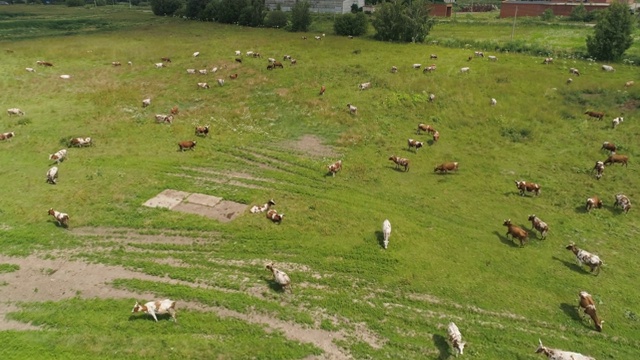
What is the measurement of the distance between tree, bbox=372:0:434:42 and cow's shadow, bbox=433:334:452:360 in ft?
191

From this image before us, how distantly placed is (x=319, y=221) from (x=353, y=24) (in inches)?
2388

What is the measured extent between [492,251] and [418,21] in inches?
2102

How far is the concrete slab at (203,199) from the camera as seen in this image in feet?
70.7

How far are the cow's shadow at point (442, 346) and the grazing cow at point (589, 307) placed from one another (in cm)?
528

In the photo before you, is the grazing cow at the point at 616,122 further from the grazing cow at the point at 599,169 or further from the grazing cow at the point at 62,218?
the grazing cow at the point at 62,218

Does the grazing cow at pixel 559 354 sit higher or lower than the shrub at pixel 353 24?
lower

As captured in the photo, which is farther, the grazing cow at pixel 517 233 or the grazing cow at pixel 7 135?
the grazing cow at pixel 7 135

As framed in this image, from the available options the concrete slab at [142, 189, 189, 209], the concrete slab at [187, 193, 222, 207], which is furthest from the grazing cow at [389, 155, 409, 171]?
the concrete slab at [142, 189, 189, 209]

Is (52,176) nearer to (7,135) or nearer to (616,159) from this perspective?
(7,135)

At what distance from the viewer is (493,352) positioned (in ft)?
44.5

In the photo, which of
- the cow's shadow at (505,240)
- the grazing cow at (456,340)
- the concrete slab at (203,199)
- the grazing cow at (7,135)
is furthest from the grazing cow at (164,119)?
the grazing cow at (456,340)

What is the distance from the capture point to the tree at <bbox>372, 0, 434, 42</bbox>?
64.2 m

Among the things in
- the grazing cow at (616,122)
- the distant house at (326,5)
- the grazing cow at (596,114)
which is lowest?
the grazing cow at (616,122)

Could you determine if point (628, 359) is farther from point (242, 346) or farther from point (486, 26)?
point (486, 26)
